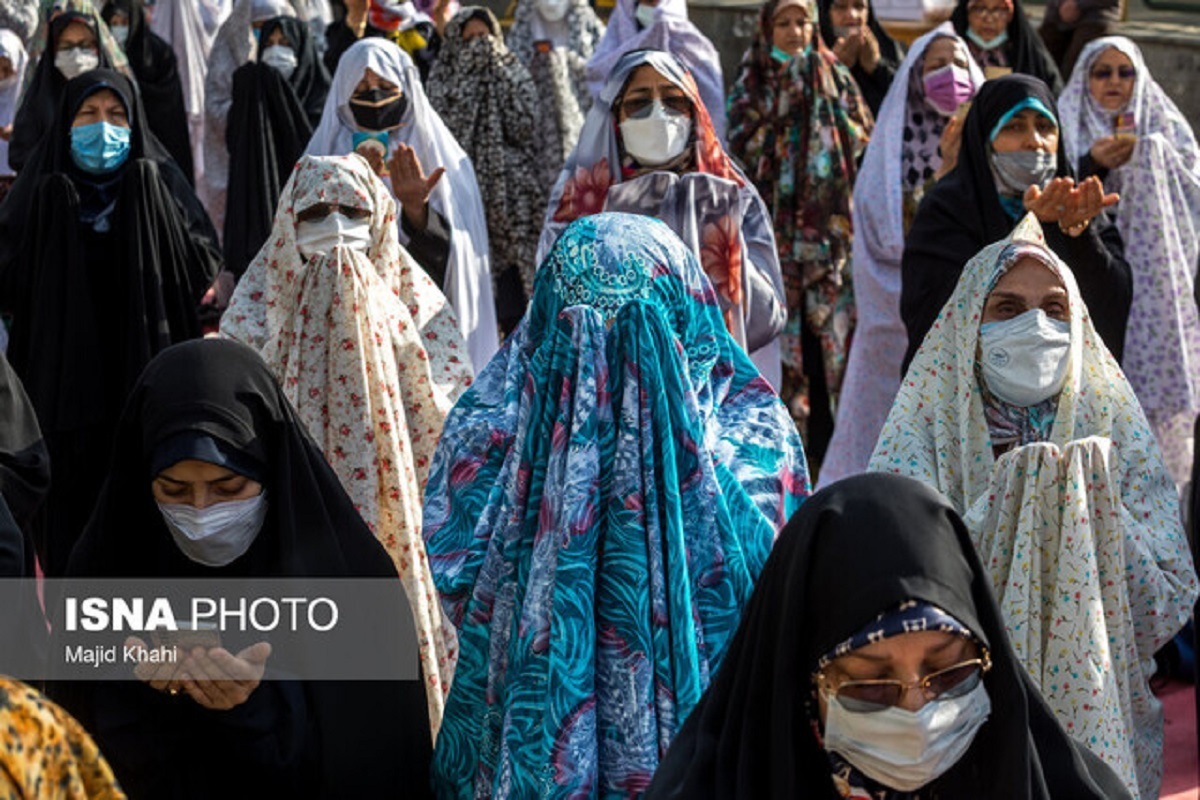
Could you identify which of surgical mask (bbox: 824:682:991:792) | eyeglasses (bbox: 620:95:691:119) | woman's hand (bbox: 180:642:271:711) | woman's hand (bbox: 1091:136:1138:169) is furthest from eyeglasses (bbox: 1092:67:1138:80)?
surgical mask (bbox: 824:682:991:792)

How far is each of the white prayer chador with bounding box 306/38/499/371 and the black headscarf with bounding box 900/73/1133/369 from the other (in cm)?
144

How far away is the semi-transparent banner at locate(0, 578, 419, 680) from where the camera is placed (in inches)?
141

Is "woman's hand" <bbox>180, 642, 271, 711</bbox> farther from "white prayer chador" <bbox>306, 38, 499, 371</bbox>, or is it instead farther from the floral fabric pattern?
the floral fabric pattern

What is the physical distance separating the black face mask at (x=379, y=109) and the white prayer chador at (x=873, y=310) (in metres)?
1.60

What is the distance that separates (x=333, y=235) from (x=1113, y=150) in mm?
2630

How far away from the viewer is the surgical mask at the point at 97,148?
6.64 metres

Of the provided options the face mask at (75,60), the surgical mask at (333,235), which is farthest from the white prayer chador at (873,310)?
the face mask at (75,60)

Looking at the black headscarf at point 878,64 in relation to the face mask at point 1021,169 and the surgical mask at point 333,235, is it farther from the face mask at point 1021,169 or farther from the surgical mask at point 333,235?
the surgical mask at point 333,235

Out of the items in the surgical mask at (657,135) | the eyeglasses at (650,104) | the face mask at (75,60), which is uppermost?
the face mask at (75,60)

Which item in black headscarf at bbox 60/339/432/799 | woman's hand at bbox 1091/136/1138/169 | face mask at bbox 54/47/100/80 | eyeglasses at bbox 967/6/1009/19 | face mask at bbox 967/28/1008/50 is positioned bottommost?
black headscarf at bbox 60/339/432/799

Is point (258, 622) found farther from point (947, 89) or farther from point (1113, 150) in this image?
point (947, 89)

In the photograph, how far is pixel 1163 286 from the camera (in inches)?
273

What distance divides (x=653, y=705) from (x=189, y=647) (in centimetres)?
73

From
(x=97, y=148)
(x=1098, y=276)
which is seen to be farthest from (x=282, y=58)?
(x=1098, y=276)
